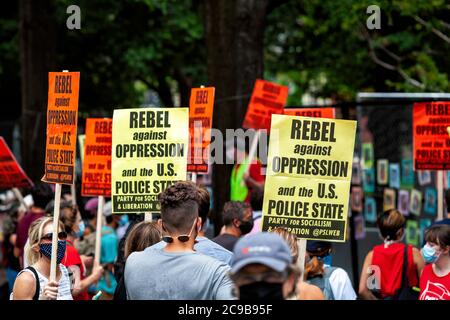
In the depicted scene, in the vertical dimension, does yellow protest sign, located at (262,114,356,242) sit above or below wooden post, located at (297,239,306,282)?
above

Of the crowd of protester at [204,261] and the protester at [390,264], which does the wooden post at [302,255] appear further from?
the protester at [390,264]

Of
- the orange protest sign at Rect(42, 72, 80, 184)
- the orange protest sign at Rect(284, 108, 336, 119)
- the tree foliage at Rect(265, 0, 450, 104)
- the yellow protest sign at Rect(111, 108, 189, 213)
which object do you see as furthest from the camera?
the tree foliage at Rect(265, 0, 450, 104)

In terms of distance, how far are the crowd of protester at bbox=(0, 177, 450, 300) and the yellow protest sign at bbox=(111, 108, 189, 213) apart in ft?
1.98

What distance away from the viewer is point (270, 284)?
162 inches

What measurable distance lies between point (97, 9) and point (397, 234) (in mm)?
14338

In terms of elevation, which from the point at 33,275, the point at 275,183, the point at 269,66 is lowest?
the point at 33,275

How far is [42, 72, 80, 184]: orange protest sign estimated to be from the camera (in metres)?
7.26

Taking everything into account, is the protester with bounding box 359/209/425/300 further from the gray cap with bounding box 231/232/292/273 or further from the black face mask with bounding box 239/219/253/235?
the gray cap with bounding box 231/232/292/273

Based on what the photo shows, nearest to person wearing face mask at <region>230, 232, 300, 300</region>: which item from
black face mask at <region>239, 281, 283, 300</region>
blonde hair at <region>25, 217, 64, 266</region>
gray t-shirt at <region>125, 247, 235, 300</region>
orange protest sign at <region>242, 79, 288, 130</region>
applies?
black face mask at <region>239, 281, 283, 300</region>

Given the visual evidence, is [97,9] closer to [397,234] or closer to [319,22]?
[319,22]

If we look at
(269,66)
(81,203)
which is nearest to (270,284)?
(81,203)

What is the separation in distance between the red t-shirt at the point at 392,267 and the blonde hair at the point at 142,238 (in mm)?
2492

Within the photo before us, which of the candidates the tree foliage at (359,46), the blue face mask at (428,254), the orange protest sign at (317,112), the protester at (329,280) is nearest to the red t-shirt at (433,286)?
the blue face mask at (428,254)

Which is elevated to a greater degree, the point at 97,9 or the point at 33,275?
the point at 97,9
